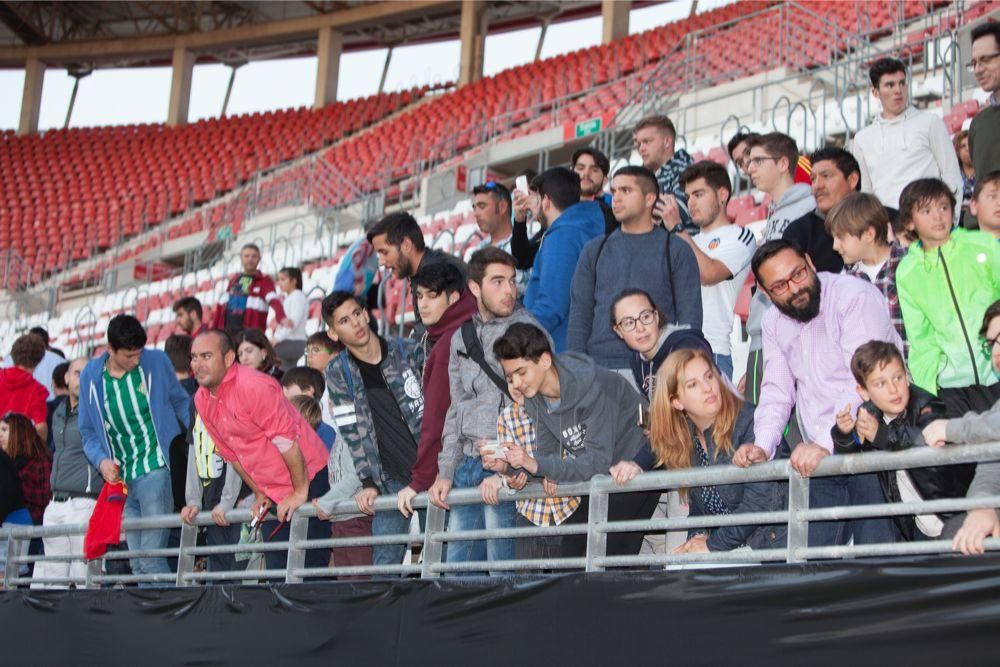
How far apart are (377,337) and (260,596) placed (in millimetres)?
1261

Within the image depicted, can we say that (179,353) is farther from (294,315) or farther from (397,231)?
(397,231)

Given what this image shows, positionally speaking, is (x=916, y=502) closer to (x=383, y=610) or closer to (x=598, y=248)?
(x=598, y=248)

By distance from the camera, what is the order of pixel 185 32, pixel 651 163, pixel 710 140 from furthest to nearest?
pixel 185 32 < pixel 710 140 < pixel 651 163

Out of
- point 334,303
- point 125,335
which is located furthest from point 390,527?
point 125,335

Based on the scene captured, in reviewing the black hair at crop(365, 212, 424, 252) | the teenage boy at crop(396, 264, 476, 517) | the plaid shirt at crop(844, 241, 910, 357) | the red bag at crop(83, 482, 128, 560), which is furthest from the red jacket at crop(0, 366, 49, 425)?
the plaid shirt at crop(844, 241, 910, 357)

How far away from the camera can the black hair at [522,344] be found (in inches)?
169

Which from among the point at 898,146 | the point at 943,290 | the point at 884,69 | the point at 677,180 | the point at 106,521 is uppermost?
the point at 884,69

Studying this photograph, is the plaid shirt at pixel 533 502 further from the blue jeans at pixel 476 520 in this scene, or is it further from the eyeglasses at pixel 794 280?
the eyeglasses at pixel 794 280

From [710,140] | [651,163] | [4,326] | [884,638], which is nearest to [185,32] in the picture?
[4,326]

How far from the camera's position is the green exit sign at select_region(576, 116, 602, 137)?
48.3ft

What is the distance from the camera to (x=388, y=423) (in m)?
Result: 5.37

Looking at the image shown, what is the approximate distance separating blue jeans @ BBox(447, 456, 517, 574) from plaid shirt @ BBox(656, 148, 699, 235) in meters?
1.62

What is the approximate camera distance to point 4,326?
62.2ft

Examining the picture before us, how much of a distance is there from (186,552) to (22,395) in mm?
2880
